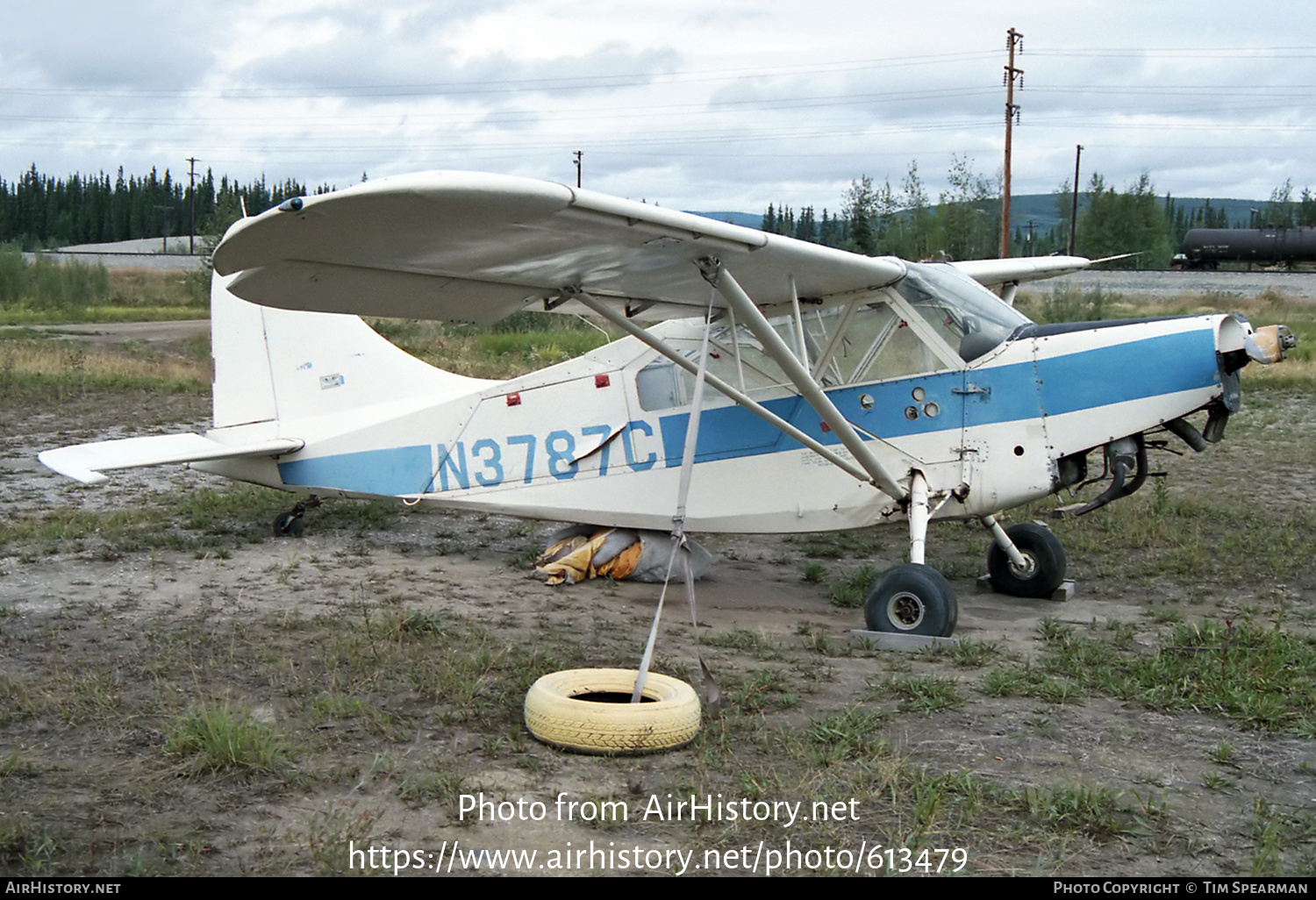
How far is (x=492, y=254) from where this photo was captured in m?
6.11

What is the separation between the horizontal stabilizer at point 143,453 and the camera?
8.01 m

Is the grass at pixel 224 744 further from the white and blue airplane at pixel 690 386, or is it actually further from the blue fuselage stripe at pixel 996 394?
the blue fuselage stripe at pixel 996 394

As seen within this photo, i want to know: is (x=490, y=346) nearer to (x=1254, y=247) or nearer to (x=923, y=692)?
(x=923, y=692)

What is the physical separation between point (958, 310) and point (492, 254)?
350cm

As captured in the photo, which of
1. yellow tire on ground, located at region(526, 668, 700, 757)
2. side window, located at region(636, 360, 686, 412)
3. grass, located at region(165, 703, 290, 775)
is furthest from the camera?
side window, located at region(636, 360, 686, 412)

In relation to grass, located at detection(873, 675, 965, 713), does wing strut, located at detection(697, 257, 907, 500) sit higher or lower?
higher

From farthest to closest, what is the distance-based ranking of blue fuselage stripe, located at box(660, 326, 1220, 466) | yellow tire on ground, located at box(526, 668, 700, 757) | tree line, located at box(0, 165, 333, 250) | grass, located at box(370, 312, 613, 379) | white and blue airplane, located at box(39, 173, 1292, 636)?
tree line, located at box(0, 165, 333, 250) < grass, located at box(370, 312, 613, 379) < blue fuselage stripe, located at box(660, 326, 1220, 466) < white and blue airplane, located at box(39, 173, 1292, 636) < yellow tire on ground, located at box(526, 668, 700, 757)

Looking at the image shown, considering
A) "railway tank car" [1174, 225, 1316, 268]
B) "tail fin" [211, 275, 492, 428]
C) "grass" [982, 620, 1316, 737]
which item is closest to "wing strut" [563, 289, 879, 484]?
"grass" [982, 620, 1316, 737]

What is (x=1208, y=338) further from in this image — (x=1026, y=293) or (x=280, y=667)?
(x=1026, y=293)

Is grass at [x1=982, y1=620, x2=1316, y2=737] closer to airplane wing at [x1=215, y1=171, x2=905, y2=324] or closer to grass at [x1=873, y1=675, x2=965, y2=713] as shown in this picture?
grass at [x1=873, y1=675, x2=965, y2=713]

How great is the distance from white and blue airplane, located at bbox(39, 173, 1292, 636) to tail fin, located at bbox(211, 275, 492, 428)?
2cm

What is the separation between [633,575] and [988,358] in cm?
322

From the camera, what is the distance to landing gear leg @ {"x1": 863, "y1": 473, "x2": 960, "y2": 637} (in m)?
6.91

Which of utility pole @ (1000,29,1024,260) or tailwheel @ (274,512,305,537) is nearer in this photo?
tailwheel @ (274,512,305,537)
